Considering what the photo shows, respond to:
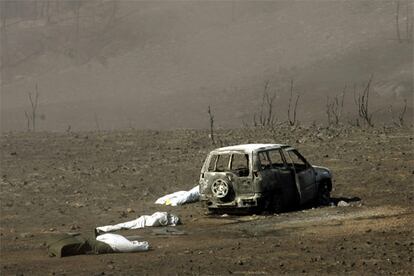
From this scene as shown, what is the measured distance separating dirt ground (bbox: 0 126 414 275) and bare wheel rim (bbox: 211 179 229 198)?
1.66 feet

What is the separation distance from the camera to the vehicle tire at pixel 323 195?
57.0 feet

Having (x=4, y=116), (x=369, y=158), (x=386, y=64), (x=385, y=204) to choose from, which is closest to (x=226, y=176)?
(x=385, y=204)

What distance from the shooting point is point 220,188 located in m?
16.3

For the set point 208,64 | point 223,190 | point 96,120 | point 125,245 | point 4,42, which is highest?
point 4,42

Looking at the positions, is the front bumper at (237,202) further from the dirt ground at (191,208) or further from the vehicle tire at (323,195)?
the vehicle tire at (323,195)

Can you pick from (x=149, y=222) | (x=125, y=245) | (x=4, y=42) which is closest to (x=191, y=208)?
(x=149, y=222)

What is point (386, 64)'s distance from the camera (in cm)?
5272

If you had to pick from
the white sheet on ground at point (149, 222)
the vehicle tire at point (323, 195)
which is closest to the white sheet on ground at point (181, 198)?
the white sheet on ground at point (149, 222)

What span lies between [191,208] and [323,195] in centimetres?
295

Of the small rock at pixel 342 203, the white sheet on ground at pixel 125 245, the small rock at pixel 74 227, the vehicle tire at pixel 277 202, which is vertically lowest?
the small rock at pixel 74 227

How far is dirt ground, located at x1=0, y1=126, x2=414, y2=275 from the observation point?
39.1 ft

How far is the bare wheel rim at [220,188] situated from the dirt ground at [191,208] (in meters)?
0.51

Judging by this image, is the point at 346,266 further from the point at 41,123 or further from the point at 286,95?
the point at 41,123

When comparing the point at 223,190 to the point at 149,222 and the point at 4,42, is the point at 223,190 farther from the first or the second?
the point at 4,42
